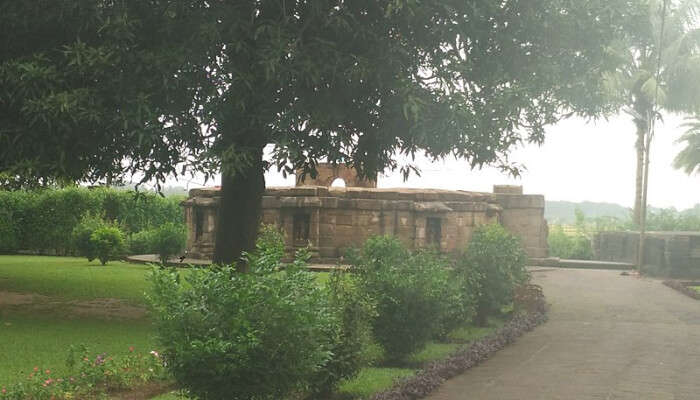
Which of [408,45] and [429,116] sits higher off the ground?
[408,45]

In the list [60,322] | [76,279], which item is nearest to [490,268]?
[60,322]

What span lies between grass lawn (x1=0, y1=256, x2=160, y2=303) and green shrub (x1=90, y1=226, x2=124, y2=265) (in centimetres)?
44

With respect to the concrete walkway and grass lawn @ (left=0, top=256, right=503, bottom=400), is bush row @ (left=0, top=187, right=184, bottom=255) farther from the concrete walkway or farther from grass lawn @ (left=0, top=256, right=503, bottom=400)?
the concrete walkway

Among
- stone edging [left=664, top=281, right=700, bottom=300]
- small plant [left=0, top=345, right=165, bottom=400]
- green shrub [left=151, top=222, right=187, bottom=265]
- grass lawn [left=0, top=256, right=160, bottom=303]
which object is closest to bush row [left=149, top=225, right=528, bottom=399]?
small plant [left=0, top=345, right=165, bottom=400]

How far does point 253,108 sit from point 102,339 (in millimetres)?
3928

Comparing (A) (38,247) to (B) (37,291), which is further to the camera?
(A) (38,247)

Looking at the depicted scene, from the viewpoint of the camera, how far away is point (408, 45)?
13242 millimetres

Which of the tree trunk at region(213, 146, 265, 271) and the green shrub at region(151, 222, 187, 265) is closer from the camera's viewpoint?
the tree trunk at region(213, 146, 265, 271)

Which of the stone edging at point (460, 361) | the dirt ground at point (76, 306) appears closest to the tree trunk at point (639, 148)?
the stone edging at point (460, 361)

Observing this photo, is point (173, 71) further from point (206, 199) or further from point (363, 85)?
point (206, 199)

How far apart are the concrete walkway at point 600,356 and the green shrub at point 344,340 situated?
95 cm

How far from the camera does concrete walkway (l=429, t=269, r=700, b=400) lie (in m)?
9.34

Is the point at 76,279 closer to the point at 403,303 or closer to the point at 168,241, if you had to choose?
the point at 168,241

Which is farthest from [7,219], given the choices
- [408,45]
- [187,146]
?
[408,45]
